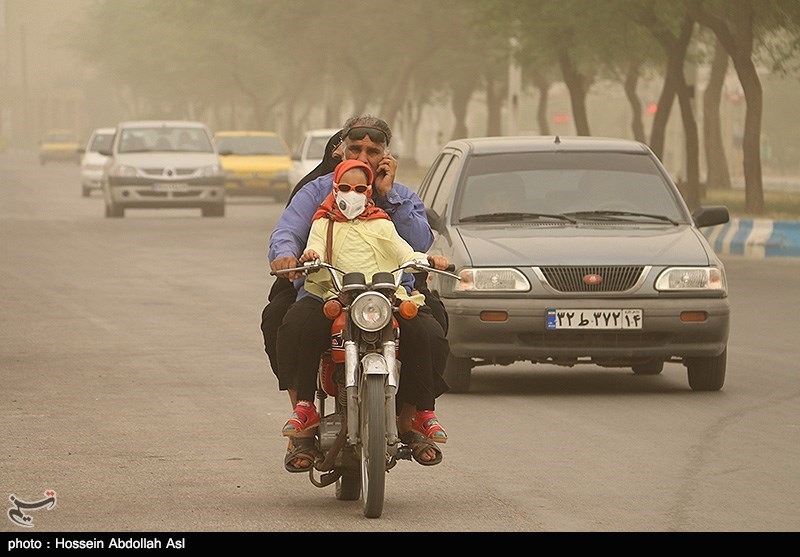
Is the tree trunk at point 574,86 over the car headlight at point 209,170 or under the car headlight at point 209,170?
over

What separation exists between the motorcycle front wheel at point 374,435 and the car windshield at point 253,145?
38949 mm

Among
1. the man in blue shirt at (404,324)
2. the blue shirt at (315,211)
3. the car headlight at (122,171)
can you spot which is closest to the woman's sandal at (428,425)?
the man in blue shirt at (404,324)

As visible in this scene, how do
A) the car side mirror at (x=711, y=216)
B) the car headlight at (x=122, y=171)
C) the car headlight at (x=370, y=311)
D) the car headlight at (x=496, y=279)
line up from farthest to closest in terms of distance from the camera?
the car headlight at (x=122, y=171) → the car side mirror at (x=711, y=216) → the car headlight at (x=496, y=279) → the car headlight at (x=370, y=311)

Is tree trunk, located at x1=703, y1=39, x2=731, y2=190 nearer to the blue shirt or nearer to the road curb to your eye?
the road curb

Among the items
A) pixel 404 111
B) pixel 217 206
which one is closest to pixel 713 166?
pixel 217 206

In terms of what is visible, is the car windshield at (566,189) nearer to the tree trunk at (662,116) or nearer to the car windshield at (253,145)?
the tree trunk at (662,116)

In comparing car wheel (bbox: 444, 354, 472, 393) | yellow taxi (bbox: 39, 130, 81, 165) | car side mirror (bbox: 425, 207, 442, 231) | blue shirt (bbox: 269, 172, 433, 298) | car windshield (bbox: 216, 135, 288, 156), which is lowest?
yellow taxi (bbox: 39, 130, 81, 165)

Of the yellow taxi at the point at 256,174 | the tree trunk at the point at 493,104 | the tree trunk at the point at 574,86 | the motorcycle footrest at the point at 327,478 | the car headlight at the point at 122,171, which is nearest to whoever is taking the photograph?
the motorcycle footrest at the point at 327,478

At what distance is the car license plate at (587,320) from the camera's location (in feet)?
39.1

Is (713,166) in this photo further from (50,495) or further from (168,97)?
(168,97)

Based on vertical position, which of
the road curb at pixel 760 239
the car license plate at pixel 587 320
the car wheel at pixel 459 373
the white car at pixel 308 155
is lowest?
the white car at pixel 308 155

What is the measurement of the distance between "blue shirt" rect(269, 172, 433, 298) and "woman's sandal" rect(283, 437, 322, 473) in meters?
0.60

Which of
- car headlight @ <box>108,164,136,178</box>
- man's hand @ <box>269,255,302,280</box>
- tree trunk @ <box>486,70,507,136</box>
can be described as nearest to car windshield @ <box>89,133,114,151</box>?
tree trunk @ <box>486,70,507,136</box>

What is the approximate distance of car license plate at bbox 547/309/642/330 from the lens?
1193cm
